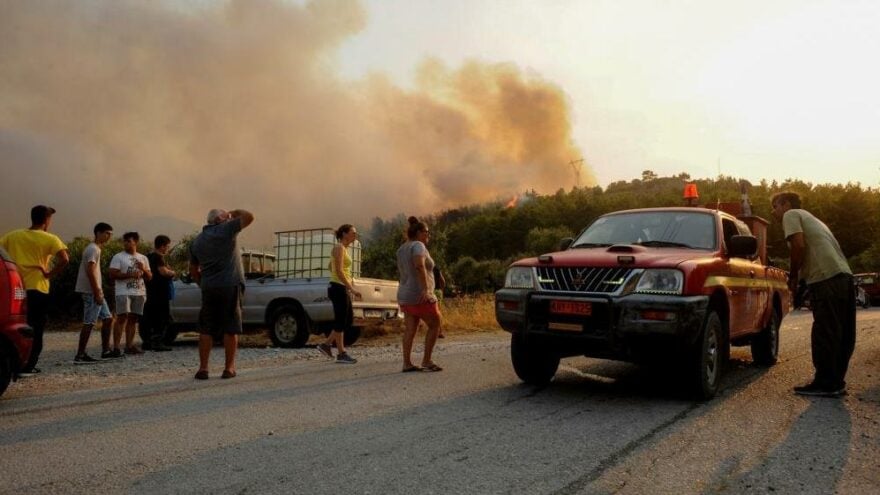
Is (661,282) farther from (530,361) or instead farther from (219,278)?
(219,278)

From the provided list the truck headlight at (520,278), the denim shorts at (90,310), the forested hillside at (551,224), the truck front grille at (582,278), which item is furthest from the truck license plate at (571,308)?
the forested hillside at (551,224)

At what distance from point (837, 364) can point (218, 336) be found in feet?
20.8

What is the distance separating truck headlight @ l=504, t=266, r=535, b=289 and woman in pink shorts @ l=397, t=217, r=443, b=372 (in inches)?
58.1

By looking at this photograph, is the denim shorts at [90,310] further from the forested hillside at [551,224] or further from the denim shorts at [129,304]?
the forested hillside at [551,224]

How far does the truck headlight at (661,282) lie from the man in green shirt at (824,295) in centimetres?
151

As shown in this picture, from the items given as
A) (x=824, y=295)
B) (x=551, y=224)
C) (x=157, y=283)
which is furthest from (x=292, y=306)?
(x=551, y=224)

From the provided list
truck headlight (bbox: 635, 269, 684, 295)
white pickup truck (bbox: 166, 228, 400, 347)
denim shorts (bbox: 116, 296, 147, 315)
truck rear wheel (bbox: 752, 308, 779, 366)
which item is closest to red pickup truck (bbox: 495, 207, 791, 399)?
truck headlight (bbox: 635, 269, 684, 295)

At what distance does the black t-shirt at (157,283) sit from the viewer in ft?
37.7

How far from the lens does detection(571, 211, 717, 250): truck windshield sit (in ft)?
22.3

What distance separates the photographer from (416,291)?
25.8 ft

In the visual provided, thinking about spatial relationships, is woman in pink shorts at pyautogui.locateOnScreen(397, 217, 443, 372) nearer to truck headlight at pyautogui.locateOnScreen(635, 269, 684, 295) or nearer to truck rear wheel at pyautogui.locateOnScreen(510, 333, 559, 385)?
truck rear wheel at pyautogui.locateOnScreen(510, 333, 559, 385)

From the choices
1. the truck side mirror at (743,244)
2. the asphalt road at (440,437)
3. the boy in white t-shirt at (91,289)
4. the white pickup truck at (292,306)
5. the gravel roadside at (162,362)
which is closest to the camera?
the asphalt road at (440,437)

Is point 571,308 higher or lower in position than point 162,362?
higher

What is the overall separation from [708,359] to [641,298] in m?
0.97
